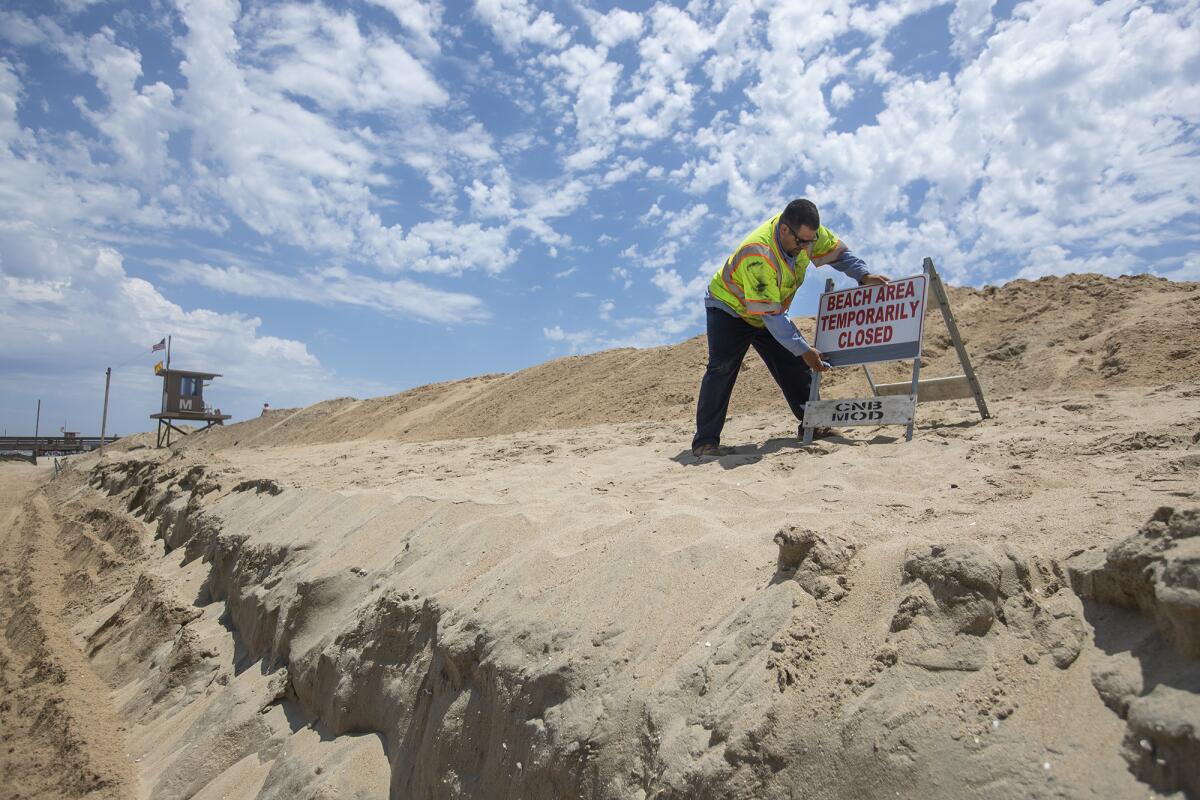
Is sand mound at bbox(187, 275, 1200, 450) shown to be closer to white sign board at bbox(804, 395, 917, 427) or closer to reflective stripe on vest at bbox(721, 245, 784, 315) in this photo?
white sign board at bbox(804, 395, 917, 427)

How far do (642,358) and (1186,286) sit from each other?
679 centimetres

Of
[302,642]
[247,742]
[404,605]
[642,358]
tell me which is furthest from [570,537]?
[642,358]

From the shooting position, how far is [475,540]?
11.7ft

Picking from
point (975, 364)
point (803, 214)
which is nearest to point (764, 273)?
point (803, 214)

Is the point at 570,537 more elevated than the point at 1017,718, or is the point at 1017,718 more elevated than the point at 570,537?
the point at 570,537

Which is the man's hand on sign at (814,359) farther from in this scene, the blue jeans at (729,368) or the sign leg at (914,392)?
the sign leg at (914,392)

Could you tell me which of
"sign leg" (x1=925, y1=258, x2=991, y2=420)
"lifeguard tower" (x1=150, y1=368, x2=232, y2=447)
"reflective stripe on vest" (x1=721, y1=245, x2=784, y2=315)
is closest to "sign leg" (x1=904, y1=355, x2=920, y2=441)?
"sign leg" (x1=925, y1=258, x2=991, y2=420)

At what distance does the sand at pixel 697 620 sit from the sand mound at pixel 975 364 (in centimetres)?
6

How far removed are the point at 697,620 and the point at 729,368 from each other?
313 centimetres

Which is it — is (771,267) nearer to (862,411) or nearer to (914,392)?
(862,411)

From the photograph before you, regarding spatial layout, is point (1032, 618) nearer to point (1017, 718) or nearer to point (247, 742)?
point (1017, 718)

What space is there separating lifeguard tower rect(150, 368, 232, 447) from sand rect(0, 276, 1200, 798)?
1638cm

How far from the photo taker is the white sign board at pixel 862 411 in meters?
4.72

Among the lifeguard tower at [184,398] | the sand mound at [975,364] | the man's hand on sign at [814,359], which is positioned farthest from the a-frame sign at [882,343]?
the lifeguard tower at [184,398]
